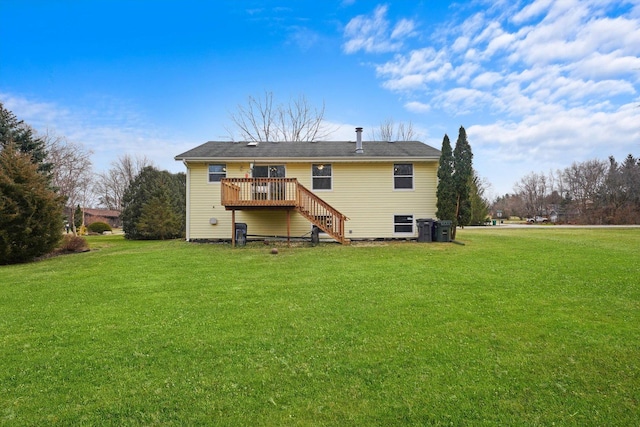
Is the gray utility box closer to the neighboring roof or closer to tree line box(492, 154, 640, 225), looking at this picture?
the neighboring roof

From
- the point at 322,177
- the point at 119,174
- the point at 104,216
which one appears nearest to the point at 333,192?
the point at 322,177

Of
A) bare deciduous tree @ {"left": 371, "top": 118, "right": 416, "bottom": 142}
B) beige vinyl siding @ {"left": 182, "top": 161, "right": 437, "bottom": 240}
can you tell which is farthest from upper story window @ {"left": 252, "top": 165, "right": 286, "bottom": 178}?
bare deciduous tree @ {"left": 371, "top": 118, "right": 416, "bottom": 142}

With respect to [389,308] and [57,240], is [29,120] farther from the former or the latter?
[389,308]

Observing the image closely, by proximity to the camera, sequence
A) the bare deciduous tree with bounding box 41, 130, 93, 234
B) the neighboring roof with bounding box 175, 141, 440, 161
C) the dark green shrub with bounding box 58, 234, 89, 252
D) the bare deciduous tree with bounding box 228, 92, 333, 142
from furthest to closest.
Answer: the bare deciduous tree with bounding box 228, 92, 333, 142
the bare deciduous tree with bounding box 41, 130, 93, 234
the neighboring roof with bounding box 175, 141, 440, 161
the dark green shrub with bounding box 58, 234, 89, 252

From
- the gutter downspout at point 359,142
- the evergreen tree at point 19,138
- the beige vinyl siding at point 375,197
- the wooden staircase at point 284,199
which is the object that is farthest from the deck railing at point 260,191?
the evergreen tree at point 19,138

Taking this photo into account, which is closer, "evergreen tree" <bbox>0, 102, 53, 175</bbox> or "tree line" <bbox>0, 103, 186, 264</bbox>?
"tree line" <bbox>0, 103, 186, 264</bbox>

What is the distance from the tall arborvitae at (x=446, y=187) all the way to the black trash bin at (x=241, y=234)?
8180 mm

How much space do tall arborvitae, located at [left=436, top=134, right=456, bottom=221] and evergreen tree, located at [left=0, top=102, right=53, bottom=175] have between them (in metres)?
19.7

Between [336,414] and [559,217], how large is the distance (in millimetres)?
46192

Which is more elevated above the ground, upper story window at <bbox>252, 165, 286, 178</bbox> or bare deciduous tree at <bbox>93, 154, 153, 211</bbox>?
bare deciduous tree at <bbox>93, 154, 153, 211</bbox>

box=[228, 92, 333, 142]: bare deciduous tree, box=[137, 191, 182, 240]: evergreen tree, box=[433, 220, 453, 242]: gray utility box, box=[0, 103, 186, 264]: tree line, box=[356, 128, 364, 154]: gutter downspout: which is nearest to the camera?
box=[0, 103, 186, 264]: tree line

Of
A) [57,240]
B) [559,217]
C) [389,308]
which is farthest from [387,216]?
[559,217]

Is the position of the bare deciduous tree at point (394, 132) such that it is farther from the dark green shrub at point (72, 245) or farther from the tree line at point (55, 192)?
the dark green shrub at point (72, 245)

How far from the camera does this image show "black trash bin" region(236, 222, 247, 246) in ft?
41.7
